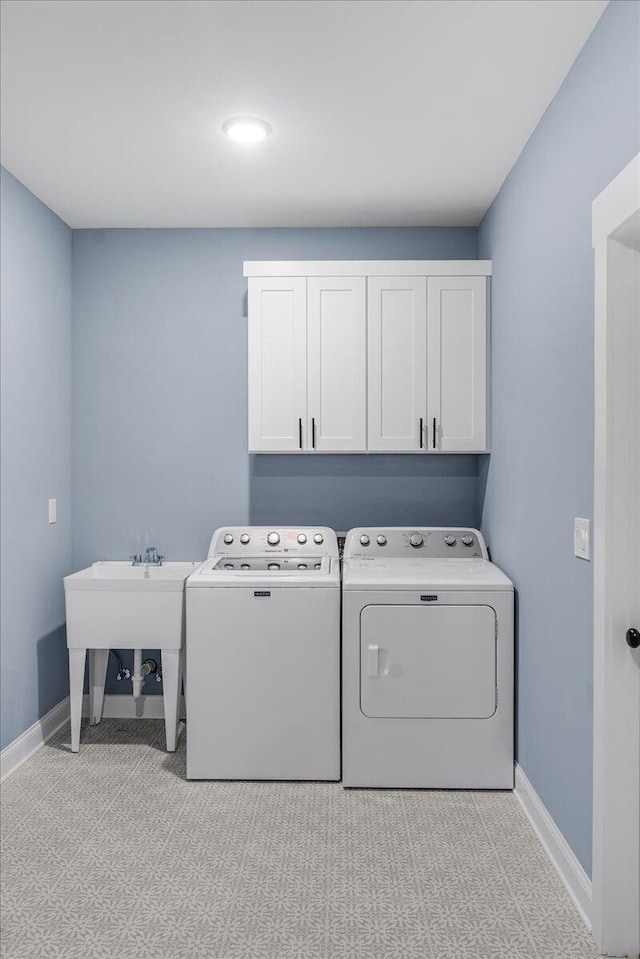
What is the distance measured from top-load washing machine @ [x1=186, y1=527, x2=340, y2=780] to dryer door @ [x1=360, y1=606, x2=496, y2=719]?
0.15m

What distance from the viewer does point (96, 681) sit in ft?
10.8

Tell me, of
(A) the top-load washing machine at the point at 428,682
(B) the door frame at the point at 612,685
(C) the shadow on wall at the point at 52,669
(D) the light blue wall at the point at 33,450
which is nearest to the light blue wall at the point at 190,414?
(D) the light blue wall at the point at 33,450

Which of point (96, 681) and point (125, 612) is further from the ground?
point (125, 612)

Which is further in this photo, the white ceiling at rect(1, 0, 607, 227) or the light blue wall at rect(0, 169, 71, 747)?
the light blue wall at rect(0, 169, 71, 747)

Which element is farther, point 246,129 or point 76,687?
point 76,687

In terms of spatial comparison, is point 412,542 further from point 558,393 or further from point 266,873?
point 266,873

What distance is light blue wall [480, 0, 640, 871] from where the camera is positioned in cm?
178

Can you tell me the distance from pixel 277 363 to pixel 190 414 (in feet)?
1.98

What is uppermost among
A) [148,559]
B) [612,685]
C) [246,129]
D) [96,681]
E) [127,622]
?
[246,129]

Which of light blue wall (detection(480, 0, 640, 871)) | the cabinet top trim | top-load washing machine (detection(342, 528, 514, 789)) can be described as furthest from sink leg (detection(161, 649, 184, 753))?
the cabinet top trim

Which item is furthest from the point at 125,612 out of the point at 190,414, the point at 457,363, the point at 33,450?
the point at 457,363

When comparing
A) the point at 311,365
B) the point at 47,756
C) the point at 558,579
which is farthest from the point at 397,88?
the point at 47,756

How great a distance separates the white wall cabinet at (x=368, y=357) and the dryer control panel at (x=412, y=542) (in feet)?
1.29

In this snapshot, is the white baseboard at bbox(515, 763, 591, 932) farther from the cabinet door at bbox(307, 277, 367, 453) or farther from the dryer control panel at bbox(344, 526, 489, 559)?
the cabinet door at bbox(307, 277, 367, 453)
